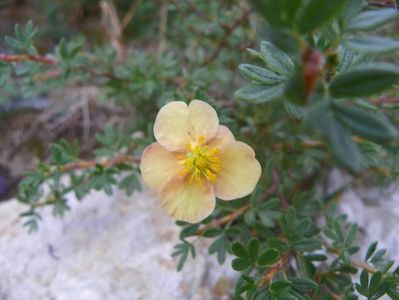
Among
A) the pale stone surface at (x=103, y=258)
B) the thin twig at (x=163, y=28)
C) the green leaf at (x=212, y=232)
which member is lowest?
the pale stone surface at (x=103, y=258)

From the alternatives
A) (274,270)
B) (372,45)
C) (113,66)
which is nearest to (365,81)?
(372,45)

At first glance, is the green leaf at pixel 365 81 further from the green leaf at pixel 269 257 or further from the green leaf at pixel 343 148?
the green leaf at pixel 269 257

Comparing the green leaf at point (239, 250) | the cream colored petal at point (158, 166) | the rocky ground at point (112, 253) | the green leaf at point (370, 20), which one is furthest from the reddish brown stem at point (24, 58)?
the green leaf at point (370, 20)

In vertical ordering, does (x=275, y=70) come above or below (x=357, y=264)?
above

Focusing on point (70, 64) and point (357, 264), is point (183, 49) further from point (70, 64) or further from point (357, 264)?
point (357, 264)

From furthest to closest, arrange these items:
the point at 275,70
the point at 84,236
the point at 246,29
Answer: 1. the point at 246,29
2. the point at 84,236
3. the point at 275,70

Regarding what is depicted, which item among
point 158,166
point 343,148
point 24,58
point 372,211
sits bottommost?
point 372,211

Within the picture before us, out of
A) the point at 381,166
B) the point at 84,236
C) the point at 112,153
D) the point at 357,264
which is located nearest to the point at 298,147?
the point at 381,166

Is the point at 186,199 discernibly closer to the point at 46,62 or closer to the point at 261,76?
the point at 261,76
